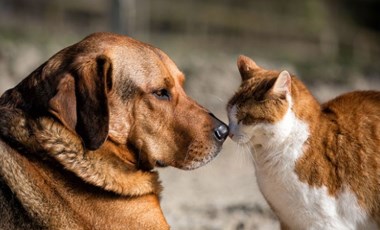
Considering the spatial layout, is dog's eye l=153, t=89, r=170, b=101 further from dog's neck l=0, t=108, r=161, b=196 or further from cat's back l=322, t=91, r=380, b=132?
cat's back l=322, t=91, r=380, b=132

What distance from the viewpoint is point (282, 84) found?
527cm

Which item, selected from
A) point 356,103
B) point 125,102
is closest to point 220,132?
point 125,102

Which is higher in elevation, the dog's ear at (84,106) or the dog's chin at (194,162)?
the dog's ear at (84,106)

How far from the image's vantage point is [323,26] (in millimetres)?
19328

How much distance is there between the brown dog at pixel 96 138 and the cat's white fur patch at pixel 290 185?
2.15 ft

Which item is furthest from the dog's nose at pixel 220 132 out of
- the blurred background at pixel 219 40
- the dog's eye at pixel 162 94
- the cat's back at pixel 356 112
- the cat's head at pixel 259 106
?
the blurred background at pixel 219 40

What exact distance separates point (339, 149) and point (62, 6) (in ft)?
42.9

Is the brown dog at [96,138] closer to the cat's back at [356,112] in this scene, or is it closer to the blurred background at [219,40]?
the cat's back at [356,112]

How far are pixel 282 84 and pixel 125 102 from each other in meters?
1.16

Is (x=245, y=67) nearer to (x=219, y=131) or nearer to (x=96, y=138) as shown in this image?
(x=219, y=131)

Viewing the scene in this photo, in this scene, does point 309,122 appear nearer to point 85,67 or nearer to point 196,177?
point 85,67

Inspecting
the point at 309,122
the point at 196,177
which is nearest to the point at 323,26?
the point at 196,177

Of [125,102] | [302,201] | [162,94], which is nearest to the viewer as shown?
[125,102]

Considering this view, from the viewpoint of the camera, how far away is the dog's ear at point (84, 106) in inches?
166
